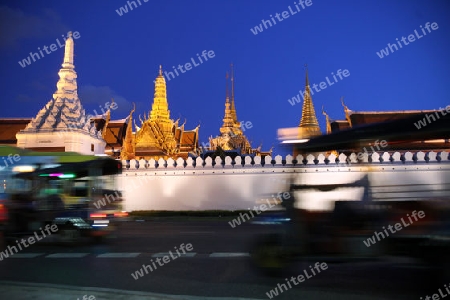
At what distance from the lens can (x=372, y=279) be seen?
254 inches

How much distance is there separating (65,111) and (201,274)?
79.2 feet

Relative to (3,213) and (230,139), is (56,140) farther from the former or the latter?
(230,139)

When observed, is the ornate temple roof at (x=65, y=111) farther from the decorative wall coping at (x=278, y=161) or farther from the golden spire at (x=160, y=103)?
the golden spire at (x=160, y=103)

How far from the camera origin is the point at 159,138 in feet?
131

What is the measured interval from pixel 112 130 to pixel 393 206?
34167 millimetres

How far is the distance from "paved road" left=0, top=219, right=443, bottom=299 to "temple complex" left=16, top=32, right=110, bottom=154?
60.7 feet

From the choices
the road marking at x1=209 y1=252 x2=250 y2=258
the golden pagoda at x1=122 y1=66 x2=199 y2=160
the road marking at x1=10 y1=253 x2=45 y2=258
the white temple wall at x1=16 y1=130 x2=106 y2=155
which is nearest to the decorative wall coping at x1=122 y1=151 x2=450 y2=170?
the white temple wall at x1=16 y1=130 x2=106 y2=155

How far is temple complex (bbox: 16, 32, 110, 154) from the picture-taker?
27500mm

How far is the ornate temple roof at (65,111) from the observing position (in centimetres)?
2794

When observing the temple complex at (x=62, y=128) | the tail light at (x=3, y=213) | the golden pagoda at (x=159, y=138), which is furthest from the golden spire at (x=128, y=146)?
the tail light at (x=3, y=213)

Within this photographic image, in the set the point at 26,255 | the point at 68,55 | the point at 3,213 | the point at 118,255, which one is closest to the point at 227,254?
the point at 118,255

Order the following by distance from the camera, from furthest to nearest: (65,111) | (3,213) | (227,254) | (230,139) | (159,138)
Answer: (230,139) < (159,138) < (65,111) < (3,213) < (227,254)

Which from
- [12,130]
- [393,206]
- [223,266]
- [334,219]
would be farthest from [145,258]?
[12,130]

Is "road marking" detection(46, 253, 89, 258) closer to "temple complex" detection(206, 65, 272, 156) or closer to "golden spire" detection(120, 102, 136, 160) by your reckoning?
"golden spire" detection(120, 102, 136, 160)
